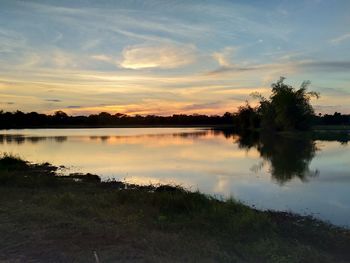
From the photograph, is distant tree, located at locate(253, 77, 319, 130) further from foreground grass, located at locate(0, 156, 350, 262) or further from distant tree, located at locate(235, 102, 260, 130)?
foreground grass, located at locate(0, 156, 350, 262)

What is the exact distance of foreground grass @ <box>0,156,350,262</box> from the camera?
6.69m

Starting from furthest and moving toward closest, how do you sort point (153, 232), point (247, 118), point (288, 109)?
point (247, 118)
point (288, 109)
point (153, 232)

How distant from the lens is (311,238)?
357 inches

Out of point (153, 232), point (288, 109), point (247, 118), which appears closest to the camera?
point (153, 232)

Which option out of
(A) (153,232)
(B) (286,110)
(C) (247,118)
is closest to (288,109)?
(B) (286,110)

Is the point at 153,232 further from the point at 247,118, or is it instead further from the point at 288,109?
the point at 247,118

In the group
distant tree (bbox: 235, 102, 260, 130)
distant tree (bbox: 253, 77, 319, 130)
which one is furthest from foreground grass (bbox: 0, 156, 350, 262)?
distant tree (bbox: 235, 102, 260, 130)

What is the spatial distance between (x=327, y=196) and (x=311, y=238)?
739 centimetres

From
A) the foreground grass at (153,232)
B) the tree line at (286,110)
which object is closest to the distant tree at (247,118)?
the tree line at (286,110)

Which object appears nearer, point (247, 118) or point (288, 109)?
point (288, 109)

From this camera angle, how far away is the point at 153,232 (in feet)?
26.4

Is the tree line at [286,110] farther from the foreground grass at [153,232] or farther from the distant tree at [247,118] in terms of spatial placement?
the foreground grass at [153,232]

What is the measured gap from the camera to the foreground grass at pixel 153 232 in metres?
6.69

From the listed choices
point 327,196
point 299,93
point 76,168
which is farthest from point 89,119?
point 327,196
